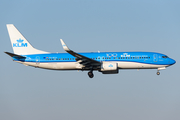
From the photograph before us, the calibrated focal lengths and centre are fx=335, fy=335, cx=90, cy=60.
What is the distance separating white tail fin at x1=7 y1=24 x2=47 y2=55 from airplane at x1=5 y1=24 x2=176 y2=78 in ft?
3.86

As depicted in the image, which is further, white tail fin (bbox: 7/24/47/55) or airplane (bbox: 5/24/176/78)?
white tail fin (bbox: 7/24/47/55)

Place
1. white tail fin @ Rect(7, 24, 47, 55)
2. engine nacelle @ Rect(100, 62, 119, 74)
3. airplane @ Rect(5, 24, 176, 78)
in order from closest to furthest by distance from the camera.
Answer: engine nacelle @ Rect(100, 62, 119, 74) → airplane @ Rect(5, 24, 176, 78) → white tail fin @ Rect(7, 24, 47, 55)

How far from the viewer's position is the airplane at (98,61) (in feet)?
194

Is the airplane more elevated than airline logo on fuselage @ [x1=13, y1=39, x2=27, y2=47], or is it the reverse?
airline logo on fuselage @ [x1=13, y1=39, x2=27, y2=47]

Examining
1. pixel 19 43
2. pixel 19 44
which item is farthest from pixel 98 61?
pixel 19 43

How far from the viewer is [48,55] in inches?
2456

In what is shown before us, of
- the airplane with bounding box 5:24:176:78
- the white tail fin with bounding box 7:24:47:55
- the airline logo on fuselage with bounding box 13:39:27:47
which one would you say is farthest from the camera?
the airline logo on fuselage with bounding box 13:39:27:47

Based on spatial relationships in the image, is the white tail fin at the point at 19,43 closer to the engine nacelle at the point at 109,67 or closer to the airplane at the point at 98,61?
the airplane at the point at 98,61

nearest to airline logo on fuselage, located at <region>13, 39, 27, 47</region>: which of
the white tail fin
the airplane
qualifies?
the white tail fin

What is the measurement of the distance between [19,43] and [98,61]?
16.8 metres

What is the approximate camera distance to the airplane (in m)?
59.2

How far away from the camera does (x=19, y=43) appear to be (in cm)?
6575

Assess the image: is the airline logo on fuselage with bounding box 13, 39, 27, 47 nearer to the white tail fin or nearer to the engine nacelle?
the white tail fin

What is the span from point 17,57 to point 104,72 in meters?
16.4
